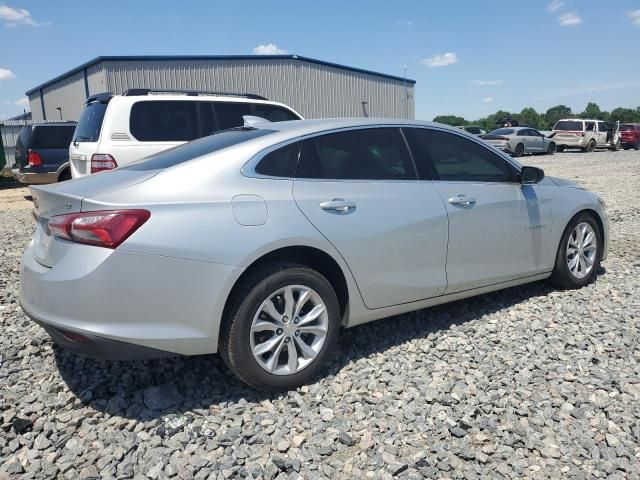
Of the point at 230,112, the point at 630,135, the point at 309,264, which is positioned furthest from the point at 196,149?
the point at 630,135

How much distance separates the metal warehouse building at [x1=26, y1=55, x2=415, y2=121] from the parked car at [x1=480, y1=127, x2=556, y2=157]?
9.23 meters

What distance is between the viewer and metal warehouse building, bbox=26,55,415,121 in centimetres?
2655

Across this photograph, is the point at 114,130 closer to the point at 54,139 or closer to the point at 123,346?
the point at 123,346

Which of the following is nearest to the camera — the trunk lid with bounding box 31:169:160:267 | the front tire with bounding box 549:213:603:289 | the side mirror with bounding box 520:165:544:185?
the trunk lid with bounding box 31:169:160:267

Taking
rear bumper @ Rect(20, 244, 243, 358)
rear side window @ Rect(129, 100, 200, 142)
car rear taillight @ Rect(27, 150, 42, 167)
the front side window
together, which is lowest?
rear bumper @ Rect(20, 244, 243, 358)

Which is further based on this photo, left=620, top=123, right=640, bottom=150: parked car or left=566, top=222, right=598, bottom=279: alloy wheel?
left=620, top=123, right=640, bottom=150: parked car

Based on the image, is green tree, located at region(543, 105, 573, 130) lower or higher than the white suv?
higher

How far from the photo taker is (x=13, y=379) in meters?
3.41

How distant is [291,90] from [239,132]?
87.1 feet

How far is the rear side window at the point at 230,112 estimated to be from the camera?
8.34 meters

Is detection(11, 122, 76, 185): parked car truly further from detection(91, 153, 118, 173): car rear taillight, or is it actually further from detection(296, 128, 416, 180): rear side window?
detection(296, 128, 416, 180): rear side window

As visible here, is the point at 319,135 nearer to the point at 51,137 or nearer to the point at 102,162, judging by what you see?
the point at 102,162

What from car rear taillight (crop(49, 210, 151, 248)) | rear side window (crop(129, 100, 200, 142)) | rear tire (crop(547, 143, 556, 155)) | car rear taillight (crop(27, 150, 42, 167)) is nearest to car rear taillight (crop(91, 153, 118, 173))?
rear side window (crop(129, 100, 200, 142))

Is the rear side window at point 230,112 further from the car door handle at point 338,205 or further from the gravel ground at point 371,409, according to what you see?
the car door handle at point 338,205
